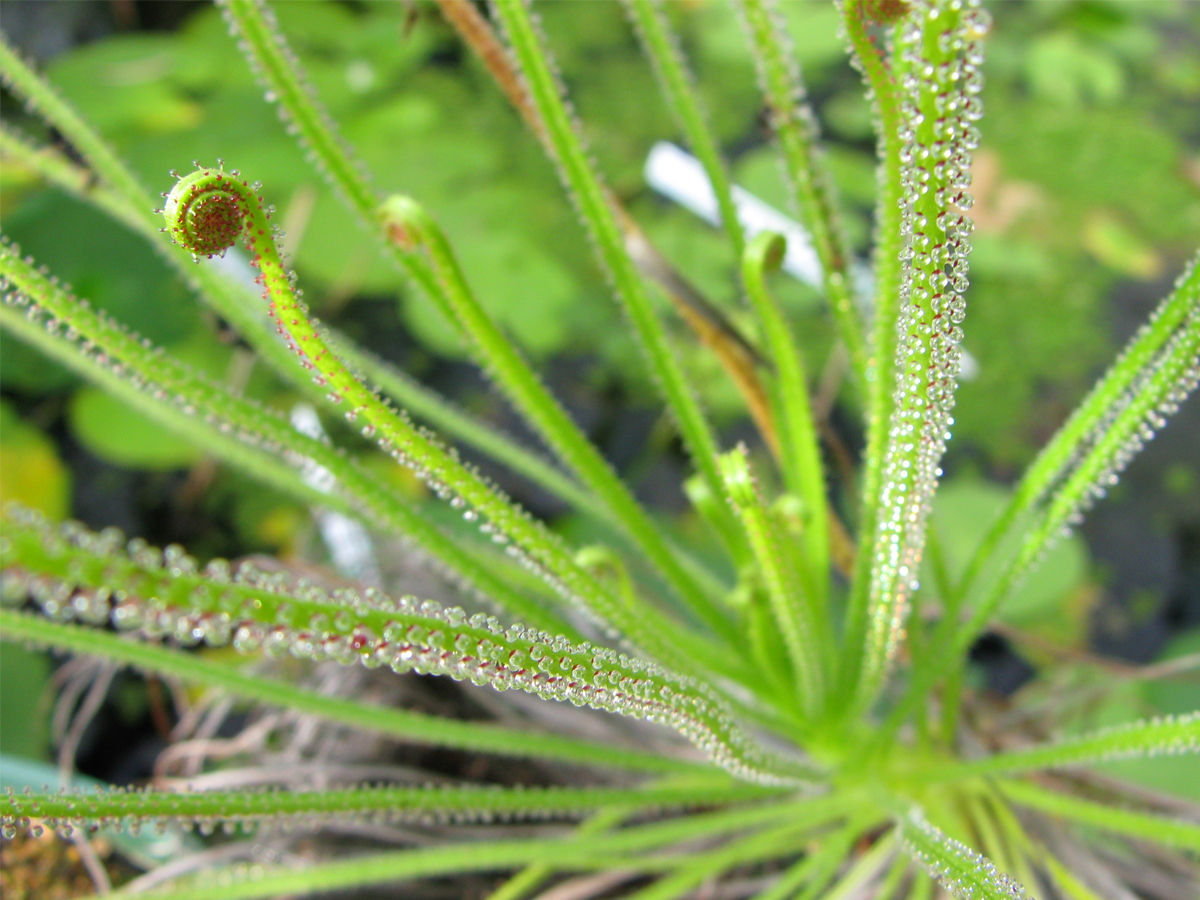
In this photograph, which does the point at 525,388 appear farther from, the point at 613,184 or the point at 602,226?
the point at 613,184

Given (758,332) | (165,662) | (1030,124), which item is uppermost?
(1030,124)

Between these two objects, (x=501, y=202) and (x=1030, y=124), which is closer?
(x=501, y=202)

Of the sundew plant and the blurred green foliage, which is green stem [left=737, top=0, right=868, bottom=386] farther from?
the blurred green foliage

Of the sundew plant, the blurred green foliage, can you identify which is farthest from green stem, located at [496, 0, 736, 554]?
the blurred green foliage

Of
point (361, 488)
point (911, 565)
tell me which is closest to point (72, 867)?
point (361, 488)

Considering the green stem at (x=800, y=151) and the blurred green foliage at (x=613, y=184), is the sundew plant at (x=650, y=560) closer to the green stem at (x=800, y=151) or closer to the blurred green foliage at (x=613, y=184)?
the green stem at (x=800, y=151)

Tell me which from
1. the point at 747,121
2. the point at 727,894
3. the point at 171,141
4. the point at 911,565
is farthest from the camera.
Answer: the point at 747,121

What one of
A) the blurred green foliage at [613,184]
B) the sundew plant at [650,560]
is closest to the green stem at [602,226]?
the sundew plant at [650,560]

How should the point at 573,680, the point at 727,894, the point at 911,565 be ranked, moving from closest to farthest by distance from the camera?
the point at 573,680, the point at 911,565, the point at 727,894

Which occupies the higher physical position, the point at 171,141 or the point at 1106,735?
the point at 171,141

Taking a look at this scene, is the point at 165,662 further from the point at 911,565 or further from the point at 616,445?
the point at 616,445
